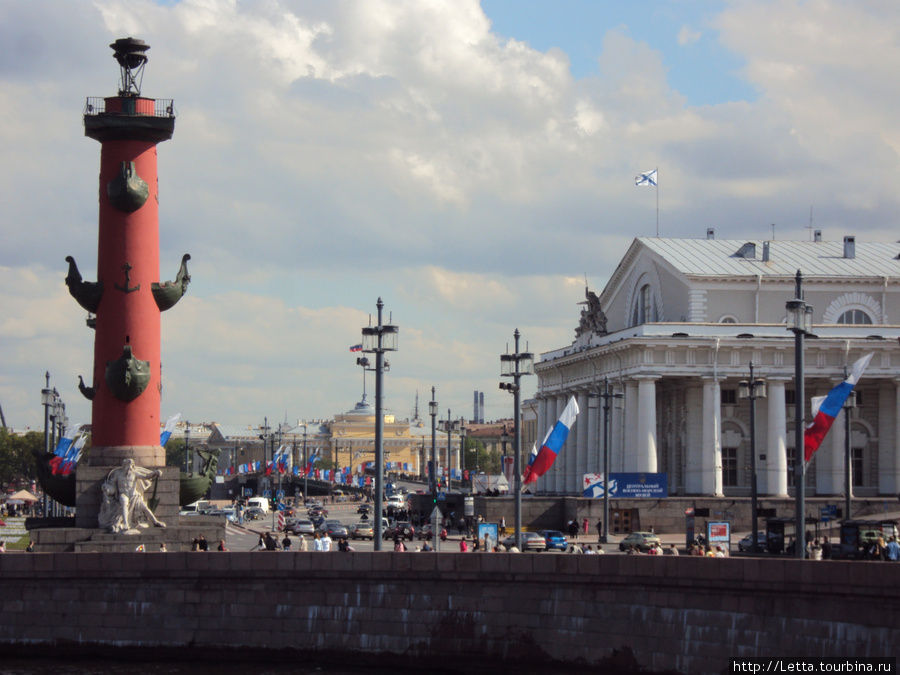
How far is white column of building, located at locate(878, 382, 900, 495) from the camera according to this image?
69375mm

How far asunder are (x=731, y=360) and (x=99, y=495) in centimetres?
4158

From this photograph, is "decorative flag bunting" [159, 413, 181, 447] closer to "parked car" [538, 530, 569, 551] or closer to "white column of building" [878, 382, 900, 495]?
"parked car" [538, 530, 569, 551]

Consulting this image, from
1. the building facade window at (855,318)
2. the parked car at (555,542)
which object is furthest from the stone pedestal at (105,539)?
the building facade window at (855,318)

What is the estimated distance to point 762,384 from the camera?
141 ft

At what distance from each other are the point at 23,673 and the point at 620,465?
1826 inches

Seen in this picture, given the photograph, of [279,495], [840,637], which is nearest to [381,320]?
[840,637]

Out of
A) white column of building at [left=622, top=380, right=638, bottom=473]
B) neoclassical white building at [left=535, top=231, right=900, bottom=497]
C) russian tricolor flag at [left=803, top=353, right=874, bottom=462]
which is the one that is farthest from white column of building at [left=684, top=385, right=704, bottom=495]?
russian tricolor flag at [left=803, top=353, right=874, bottom=462]

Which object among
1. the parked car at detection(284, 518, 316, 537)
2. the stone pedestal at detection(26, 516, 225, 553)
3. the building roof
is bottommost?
the parked car at detection(284, 518, 316, 537)

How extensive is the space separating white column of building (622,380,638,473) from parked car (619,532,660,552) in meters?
13.5

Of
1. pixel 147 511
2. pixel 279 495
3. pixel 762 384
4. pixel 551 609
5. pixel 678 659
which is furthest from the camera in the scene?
pixel 279 495

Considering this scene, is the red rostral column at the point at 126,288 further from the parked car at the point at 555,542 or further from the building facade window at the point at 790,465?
the building facade window at the point at 790,465

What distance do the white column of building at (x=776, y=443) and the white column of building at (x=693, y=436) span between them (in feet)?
11.3

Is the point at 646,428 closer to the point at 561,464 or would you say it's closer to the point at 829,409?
the point at 561,464

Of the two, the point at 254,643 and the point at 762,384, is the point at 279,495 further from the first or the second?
the point at 254,643
